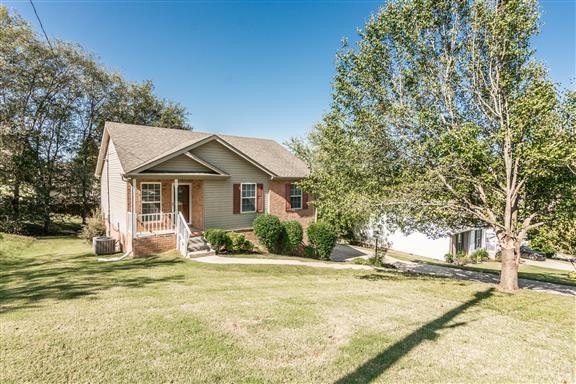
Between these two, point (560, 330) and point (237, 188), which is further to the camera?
point (237, 188)

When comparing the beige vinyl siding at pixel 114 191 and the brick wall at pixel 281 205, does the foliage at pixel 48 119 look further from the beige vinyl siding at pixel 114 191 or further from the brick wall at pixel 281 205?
the brick wall at pixel 281 205

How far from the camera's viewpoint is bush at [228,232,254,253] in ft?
48.2

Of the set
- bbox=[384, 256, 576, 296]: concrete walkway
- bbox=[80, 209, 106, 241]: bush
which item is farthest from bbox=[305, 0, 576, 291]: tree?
bbox=[80, 209, 106, 241]: bush

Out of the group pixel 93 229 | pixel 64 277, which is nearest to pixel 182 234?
pixel 64 277

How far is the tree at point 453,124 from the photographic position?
9.15 metres

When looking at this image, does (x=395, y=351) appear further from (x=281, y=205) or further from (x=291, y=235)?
(x=281, y=205)

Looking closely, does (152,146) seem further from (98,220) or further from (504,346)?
(504,346)

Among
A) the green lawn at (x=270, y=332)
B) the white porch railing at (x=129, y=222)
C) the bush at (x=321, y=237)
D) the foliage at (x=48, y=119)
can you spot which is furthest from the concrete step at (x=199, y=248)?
the foliage at (x=48, y=119)

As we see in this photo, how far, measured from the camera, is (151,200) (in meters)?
14.8

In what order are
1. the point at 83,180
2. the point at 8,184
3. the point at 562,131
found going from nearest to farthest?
the point at 562,131, the point at 8,184, the point at 83,180

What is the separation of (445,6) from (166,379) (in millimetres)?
12438

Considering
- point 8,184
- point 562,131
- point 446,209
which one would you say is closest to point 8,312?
point 446,209

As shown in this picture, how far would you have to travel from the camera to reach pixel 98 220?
17.9m

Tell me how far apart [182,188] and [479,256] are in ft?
74.5
